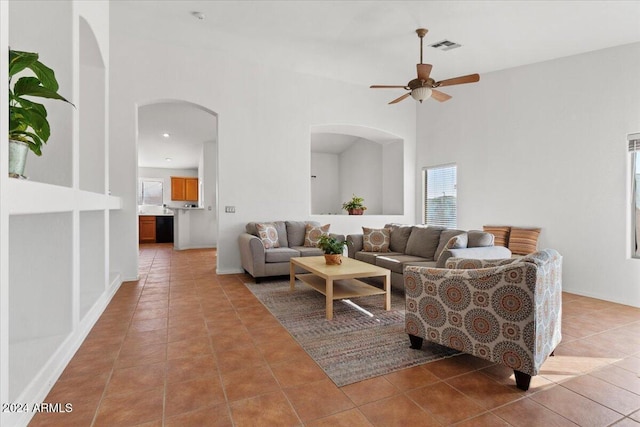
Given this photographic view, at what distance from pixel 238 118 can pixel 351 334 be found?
4.03 m

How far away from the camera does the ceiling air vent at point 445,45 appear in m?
4.53

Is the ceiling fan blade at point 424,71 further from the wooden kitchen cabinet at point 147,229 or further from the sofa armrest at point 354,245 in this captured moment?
the wooden kitchen cabinet at point 147,229

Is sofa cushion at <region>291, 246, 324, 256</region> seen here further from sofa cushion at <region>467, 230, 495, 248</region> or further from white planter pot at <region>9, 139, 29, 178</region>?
white planter pot at <region>9, 139, 29, 178</region>

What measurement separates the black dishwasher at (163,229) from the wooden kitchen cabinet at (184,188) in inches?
66.2

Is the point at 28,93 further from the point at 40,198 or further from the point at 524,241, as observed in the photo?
the point at 524,241

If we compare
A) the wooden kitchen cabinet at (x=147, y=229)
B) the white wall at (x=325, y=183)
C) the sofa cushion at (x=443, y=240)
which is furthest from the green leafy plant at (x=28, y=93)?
the wooden kitchen cabinet at (x=147, y=229)

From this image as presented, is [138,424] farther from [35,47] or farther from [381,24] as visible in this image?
[381,24]

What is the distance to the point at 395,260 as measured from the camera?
417cm

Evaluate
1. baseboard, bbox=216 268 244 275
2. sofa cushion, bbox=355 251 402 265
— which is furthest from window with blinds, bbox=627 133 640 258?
baseboard, bbox=216 268 244 275

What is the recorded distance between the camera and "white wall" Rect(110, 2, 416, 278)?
476 centimetres

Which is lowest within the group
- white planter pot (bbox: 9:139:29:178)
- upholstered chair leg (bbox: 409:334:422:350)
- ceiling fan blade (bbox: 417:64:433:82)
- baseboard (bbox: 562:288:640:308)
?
baseboard (bbox: 562:288:640:308)

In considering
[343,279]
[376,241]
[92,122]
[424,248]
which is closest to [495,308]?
[343,279]

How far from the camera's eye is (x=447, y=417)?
172cm

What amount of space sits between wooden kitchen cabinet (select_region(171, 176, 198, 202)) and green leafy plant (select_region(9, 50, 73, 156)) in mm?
10769
